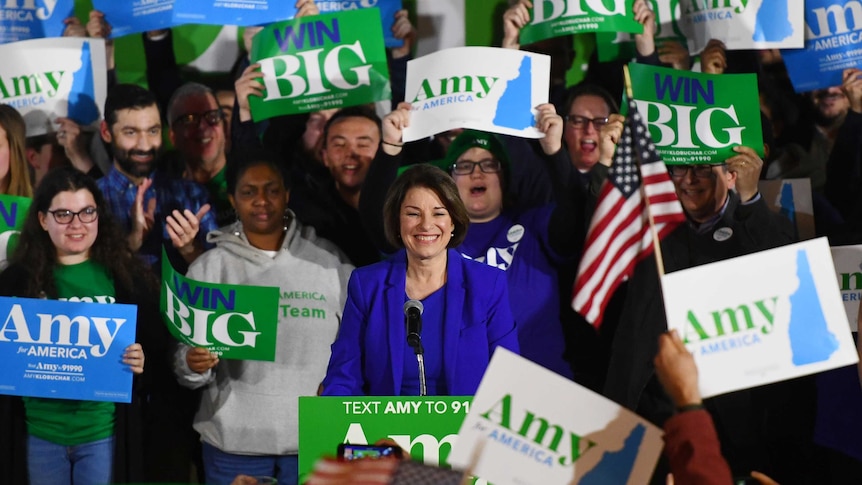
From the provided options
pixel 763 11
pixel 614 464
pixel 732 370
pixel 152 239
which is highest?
pixel 763 11

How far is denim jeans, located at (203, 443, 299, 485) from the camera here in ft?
16.2

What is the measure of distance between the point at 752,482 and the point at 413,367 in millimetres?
1208

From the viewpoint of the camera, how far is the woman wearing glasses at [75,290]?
4.88 metres

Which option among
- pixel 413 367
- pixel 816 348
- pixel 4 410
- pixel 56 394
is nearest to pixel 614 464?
pixel 816 348

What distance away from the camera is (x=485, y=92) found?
4902 mm

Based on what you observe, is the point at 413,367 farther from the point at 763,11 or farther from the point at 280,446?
the point at 763,11

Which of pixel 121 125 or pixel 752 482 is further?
pixel 121 125

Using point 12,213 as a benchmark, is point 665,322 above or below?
below

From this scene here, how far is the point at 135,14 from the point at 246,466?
6.98ft

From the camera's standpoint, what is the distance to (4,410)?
4980 millimetres

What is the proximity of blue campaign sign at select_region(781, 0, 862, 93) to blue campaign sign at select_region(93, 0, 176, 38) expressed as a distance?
113 inches

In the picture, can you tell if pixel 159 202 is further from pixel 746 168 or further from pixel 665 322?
pixel 746 168

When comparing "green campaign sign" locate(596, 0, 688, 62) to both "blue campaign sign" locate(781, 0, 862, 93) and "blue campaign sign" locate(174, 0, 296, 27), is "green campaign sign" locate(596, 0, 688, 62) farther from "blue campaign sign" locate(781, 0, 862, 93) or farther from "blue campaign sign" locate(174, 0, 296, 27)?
"blue campaign sign" locate(174, 0, 296, 27)

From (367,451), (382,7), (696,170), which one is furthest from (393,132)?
(367,451)
